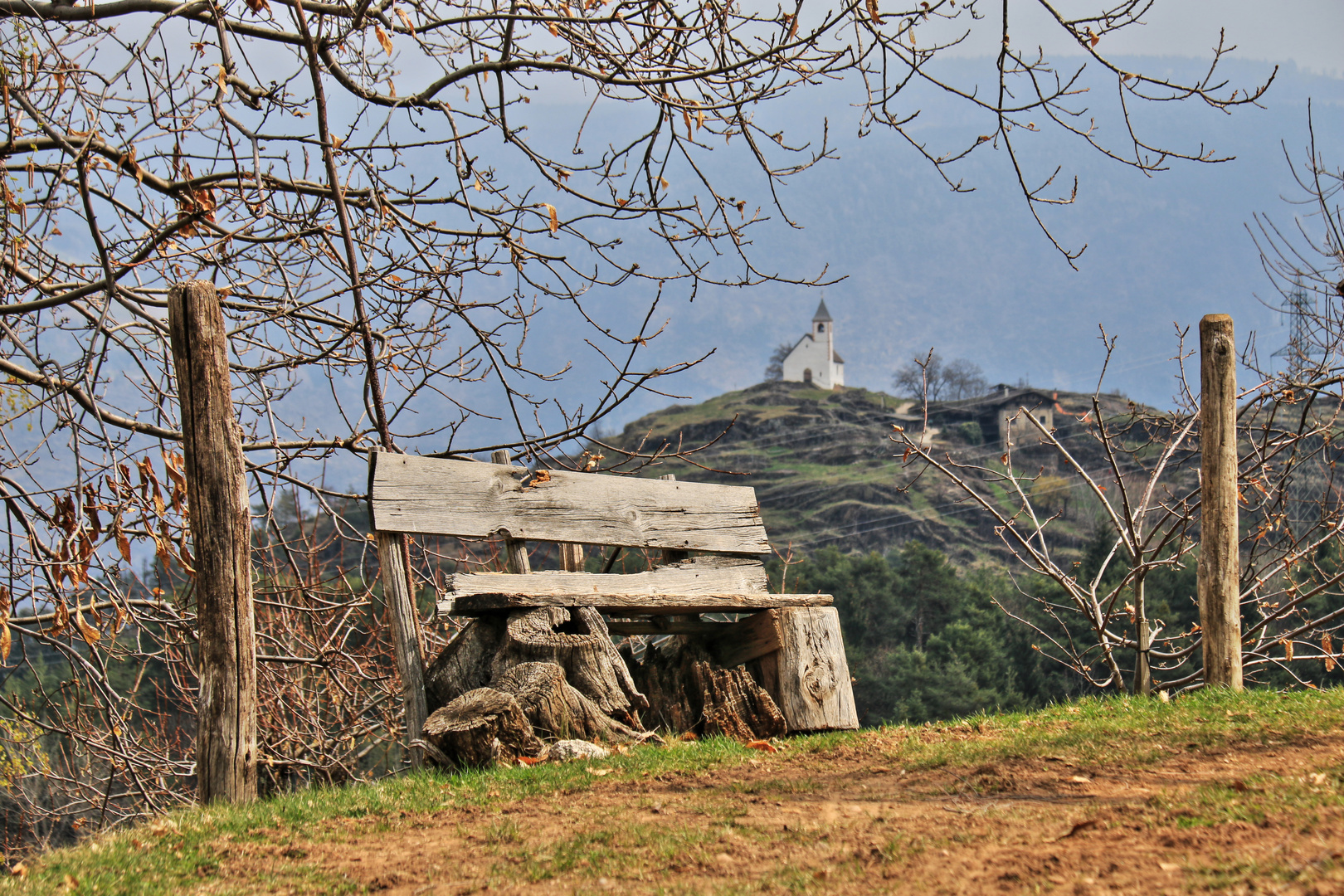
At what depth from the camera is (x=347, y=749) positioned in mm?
10344

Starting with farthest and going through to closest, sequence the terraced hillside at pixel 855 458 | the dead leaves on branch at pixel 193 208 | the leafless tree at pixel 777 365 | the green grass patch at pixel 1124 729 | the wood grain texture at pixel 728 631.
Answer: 1. the leafless tree at pixel 777 365
2. the terraced hillside at pixel 855 458
3. the wood grain texture at pixel 728 631
4. the dead leaves on branch at pixel 193 208
5. the green grass patch at pixel 1124 729

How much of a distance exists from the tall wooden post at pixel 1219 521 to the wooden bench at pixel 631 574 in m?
2.45

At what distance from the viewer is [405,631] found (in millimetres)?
5797

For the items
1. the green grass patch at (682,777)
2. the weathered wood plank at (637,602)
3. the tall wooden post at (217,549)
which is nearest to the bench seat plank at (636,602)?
the weathered wood plank at (637,602)

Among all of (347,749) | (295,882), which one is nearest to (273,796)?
(295,882)

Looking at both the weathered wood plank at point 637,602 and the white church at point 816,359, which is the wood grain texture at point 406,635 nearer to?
the weathered wood plank at point 637,602

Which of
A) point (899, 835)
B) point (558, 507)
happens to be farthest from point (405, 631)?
point (899, 835)

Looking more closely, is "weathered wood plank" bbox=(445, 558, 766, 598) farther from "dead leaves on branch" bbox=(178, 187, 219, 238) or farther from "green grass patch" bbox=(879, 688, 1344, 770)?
"dead leaves on branch" bbox=(178, 187, 219, 238)

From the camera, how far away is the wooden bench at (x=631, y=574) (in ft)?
19.2

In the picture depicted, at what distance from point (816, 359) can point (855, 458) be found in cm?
4212

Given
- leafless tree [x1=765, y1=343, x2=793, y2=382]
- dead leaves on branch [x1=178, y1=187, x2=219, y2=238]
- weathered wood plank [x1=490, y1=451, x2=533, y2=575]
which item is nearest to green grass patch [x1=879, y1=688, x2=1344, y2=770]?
weathered wood plank [x1=490, y1=451, x2=533, y2=575]

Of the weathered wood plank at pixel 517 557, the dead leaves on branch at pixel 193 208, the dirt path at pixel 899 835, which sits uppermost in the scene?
the dead leaves on branch at pixel 193 208

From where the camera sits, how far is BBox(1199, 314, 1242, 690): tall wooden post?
646 centimetres

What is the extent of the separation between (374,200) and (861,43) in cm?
311
